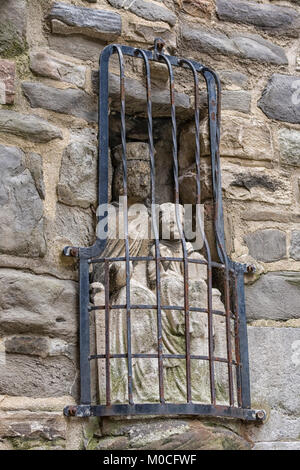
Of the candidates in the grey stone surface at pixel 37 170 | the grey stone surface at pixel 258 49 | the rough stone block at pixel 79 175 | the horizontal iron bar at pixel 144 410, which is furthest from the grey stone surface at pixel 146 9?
the horizontal iron bar at pixel 144 410

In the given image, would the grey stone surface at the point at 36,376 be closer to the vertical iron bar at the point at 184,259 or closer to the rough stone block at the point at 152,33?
the vertical iron bar at the point at 184,259

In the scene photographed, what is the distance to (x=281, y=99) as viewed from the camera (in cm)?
326

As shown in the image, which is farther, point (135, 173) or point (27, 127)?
point (135, 173)

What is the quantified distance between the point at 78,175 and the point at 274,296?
0.77 meters

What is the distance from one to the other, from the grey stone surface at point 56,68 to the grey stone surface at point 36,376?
906 millimetres

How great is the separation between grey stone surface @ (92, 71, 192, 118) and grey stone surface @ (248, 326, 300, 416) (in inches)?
31.4

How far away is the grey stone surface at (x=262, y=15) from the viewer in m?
3.28

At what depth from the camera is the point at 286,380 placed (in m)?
2.94

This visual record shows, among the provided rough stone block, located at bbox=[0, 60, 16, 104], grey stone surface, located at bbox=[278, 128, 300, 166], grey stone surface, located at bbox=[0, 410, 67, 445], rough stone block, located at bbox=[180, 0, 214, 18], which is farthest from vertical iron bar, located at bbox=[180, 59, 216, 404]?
rough stone block, located at bbox=[0, 60, 16, 104]

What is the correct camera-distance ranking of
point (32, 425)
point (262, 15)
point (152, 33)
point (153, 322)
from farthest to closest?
point (262, 15)
point (152, 33)
point (153, 322)
point (32, 425)

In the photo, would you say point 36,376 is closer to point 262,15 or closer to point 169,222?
point 169,222

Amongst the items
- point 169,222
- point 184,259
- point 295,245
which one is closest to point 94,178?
point 169,222

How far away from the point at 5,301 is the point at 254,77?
4.13 ft
